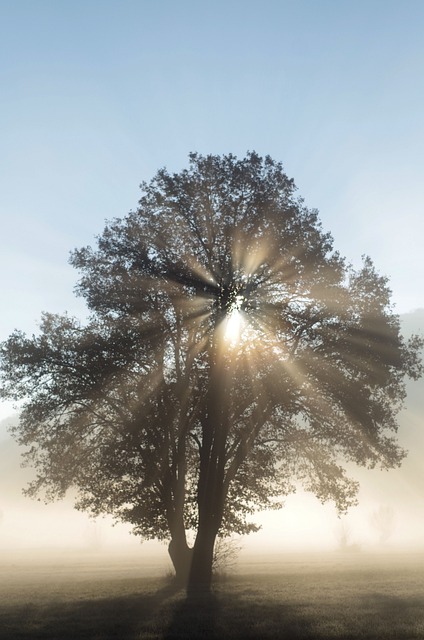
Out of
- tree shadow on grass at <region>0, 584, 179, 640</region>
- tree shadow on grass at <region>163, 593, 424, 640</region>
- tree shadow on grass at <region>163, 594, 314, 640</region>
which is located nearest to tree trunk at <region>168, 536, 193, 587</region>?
tree shadow on grass at <region>0, 584, 179, 640</region>

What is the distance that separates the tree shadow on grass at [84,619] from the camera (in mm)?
17250

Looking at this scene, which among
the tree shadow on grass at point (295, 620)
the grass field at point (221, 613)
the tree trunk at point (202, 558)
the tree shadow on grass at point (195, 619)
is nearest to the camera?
Answer: the tree shadow on grass at point (295, 620)

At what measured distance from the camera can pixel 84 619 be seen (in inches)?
773

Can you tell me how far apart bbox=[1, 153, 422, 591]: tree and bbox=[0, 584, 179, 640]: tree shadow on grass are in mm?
7174

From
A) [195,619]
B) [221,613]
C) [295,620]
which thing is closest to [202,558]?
[221,613]

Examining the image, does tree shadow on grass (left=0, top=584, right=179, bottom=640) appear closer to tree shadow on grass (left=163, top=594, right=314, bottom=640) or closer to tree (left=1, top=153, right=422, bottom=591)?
tree shadow on grass (left=163, top=594, right=314, bottom=640)

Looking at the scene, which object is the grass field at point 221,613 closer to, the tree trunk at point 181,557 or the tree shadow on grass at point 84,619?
the tree shadow on grass at point 84,619

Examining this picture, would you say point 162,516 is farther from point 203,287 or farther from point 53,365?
point 203,287

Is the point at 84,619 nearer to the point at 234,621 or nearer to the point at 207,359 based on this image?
the point at 234,621

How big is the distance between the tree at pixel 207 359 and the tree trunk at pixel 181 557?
0.25 ft

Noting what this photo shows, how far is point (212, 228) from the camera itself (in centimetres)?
3150

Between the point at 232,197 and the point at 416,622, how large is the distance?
22.2m

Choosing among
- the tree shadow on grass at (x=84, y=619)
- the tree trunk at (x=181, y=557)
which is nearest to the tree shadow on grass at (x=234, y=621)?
the tree shadow on grass at (x=84, y=619)

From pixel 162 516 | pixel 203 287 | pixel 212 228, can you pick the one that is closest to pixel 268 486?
pixel 162 516
